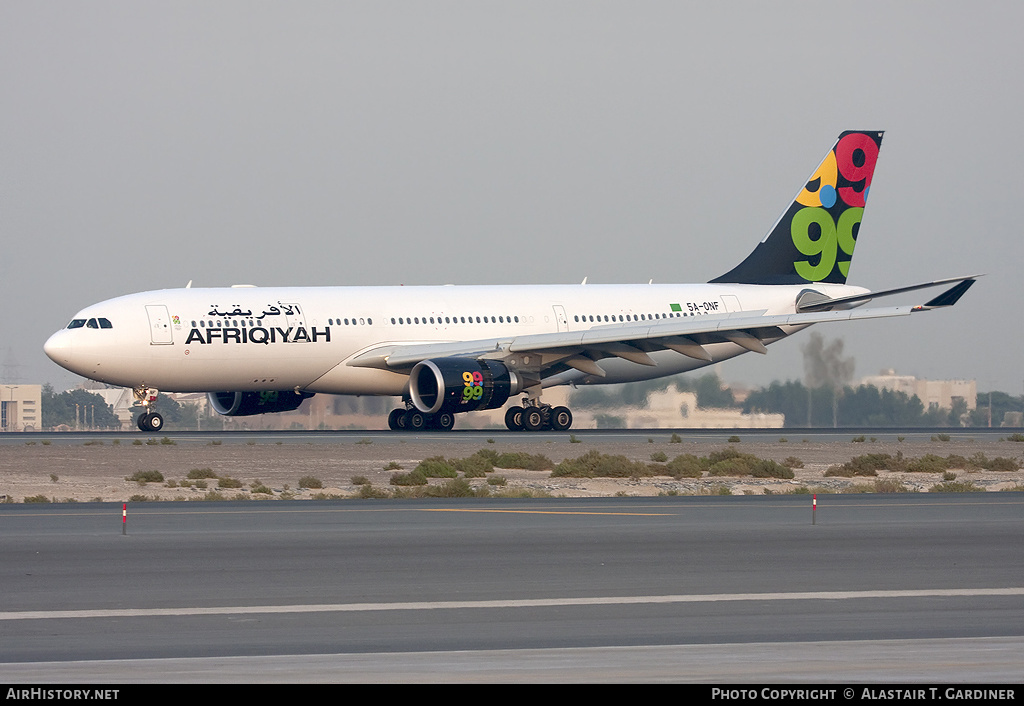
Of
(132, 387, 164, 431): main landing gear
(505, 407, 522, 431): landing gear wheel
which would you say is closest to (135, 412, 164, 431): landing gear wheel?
(132, 387, 164, 431): main landing gear

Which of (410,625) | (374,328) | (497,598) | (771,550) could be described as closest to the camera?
(410,625)

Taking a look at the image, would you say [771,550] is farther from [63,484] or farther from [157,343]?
[157,343]

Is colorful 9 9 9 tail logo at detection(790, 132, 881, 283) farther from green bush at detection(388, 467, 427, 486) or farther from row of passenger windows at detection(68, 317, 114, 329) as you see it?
green bush at detection(388, 467, 427, 486)

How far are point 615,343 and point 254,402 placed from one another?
38.6 feet

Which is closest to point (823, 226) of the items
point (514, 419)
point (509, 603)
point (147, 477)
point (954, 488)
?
point (514, 419)

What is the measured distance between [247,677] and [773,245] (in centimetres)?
4262

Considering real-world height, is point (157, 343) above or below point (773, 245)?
below

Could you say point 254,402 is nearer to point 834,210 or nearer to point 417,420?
point 417,420

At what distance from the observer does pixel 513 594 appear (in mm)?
13781

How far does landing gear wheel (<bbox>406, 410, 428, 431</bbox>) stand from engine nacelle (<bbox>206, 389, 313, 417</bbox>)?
3.36 meters

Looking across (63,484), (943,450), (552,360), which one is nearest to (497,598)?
(63,484)

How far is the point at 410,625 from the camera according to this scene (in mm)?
12000

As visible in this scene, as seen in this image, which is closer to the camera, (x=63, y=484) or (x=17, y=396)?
(x=63, y=484)

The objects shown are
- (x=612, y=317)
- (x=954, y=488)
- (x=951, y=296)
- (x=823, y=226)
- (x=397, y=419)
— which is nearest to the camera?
(x=954, y=488)
